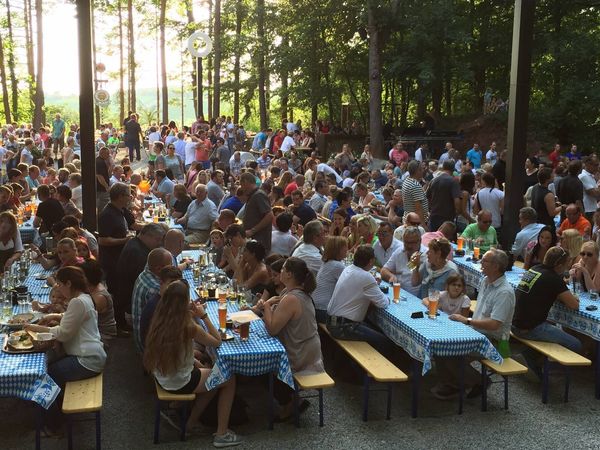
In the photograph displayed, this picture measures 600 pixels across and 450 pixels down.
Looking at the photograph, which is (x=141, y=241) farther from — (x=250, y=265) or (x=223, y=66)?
(x=223, y=66)

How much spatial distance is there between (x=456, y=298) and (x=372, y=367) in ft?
3.60

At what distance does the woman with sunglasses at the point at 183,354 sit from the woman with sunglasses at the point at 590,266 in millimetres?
3484

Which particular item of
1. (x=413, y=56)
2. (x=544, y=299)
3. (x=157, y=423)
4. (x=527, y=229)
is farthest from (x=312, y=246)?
(x=413, y=56)

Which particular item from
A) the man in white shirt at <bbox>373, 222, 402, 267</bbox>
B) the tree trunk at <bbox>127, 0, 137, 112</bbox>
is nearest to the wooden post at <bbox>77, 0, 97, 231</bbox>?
the man in white shirt at <bbox>373, 222, 402, 267</bbox>

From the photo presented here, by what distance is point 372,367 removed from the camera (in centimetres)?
562

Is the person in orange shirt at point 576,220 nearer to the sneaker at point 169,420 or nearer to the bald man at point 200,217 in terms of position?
the bald man at point 200,217

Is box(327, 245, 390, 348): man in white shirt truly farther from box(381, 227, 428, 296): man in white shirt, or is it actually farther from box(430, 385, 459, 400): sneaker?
box(381, 227, 428, 296): man in white shirt

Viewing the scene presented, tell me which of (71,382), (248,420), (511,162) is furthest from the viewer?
(511,162)

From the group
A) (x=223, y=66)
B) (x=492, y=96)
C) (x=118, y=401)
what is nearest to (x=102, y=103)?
(x=492, y=96)

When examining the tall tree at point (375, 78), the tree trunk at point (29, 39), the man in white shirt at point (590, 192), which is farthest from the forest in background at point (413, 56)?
the man in white shirt at point (590, 192)

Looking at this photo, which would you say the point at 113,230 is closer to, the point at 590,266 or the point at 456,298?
the point at 456,298

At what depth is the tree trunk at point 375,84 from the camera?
21766mm

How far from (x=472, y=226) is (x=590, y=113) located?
15816 mm

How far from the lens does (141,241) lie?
6848 millimetres
